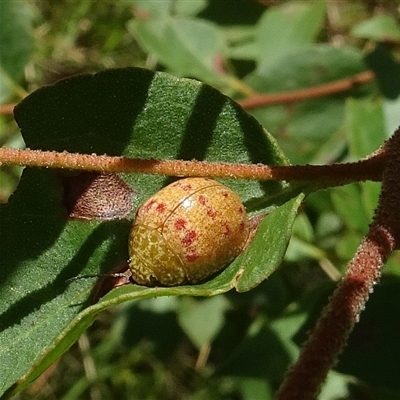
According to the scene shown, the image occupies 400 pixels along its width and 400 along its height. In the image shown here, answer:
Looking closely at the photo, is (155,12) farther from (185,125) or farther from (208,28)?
(185,125)

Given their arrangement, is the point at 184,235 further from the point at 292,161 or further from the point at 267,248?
the point at 292,161

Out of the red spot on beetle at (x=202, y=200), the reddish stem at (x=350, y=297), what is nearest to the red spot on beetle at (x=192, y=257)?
the red spot on beetle at (x=202, y=200)

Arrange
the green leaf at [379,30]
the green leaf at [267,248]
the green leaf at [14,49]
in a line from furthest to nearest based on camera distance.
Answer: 1. the green leaf at [379,30]
2. the green leaf at [14,49]
3. the green leaf at [267,248]

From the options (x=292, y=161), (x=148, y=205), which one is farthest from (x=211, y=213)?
(x=292, y=161)

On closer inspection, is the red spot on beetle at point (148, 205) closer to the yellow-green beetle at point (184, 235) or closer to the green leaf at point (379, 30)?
the yellow-green beetle at point (184, 235)

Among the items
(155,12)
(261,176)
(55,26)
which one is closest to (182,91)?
(261,176)
